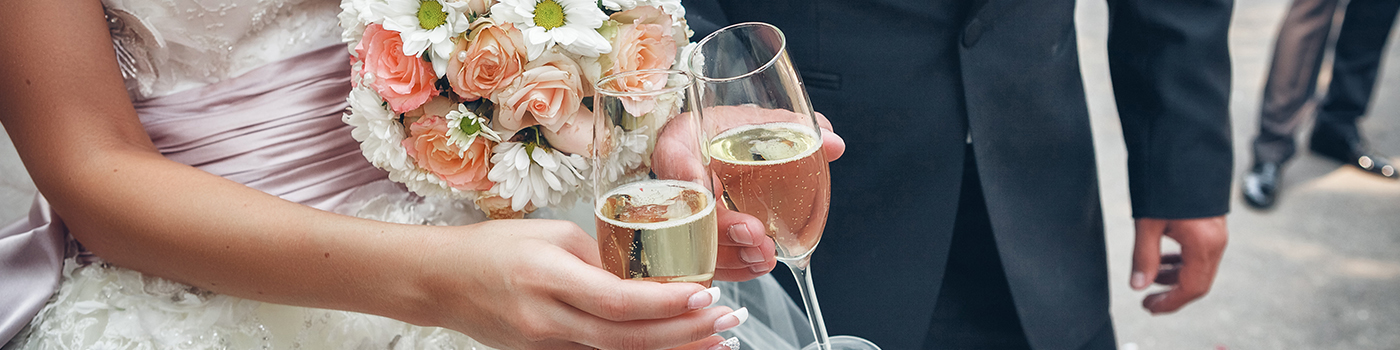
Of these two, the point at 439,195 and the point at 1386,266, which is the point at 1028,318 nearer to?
the point at 439,195

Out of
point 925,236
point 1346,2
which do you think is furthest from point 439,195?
point 1346,2

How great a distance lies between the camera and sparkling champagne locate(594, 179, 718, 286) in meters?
0.92

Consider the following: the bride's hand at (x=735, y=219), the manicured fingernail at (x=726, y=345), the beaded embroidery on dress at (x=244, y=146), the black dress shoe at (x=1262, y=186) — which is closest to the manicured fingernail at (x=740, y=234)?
the bride's hand at (x=735, y=219)

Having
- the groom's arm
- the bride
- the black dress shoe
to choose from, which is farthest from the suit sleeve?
the black dress shoe

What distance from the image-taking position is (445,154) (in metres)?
1.06

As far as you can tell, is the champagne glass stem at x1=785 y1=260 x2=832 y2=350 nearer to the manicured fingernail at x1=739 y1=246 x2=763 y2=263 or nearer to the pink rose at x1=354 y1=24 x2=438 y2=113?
the manicured fingernail at x1=739 y1=246 x2=763 y2=263

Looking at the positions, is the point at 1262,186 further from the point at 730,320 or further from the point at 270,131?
the point at 270,131

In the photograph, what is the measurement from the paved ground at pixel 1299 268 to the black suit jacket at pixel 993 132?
150 cm

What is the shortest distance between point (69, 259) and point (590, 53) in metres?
0.87

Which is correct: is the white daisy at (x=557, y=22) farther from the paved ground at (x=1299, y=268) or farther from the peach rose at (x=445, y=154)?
the paved ground at (x=1299, y=268)

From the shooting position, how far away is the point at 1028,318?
1620 mm

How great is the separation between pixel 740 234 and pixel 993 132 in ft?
2.26

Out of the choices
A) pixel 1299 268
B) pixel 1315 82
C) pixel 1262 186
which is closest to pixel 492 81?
pixel 1299 268

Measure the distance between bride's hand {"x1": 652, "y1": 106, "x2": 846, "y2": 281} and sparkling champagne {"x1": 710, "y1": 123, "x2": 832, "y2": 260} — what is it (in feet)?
0.05
